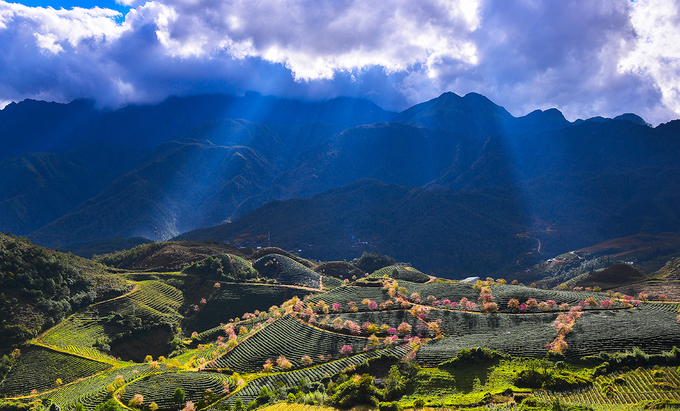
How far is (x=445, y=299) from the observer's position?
65.8 metres

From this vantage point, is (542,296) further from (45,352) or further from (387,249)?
(387,249)

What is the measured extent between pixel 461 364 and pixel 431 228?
151 meters

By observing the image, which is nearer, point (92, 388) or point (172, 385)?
point (172, 385)

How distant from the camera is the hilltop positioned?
121 feet

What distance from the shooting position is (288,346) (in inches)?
2223

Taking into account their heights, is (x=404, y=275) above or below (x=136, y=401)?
above

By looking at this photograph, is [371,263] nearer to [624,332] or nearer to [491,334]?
[491,334]

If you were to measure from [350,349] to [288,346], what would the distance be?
9440 mm

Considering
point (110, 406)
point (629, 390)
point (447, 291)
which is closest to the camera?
point (629, 390)

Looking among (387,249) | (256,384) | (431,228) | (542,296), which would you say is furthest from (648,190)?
(256,384)

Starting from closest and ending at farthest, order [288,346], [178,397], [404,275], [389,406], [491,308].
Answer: [389,406]
[178,397]
[288,346]
[491,308]
[404,275]

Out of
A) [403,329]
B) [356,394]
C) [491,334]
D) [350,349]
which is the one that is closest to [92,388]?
[350,349]

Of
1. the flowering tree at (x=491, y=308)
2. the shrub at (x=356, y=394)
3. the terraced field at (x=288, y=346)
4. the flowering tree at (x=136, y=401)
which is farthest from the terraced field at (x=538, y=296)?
the flowering tree at (x=136, y=401)

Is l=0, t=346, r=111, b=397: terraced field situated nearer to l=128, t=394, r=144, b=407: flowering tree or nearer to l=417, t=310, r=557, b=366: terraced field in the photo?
l=128, t=394, r=144, b=407: flowering tree
